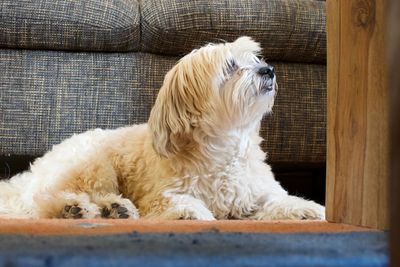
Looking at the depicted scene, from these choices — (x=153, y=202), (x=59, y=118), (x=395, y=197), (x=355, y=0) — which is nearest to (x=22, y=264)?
(x=395, y=197)

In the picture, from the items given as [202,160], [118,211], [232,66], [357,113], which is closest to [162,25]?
[232,66]

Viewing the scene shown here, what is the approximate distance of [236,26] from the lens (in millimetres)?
2371

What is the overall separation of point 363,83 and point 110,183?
0.95m

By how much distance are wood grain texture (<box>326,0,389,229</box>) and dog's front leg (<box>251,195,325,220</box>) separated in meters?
0.43

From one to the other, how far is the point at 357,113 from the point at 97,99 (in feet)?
4.29

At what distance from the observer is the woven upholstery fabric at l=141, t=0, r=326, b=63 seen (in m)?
2.31

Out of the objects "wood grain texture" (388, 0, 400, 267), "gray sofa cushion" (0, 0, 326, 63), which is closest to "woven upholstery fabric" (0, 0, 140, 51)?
"gray sofa cushion" (0, 0, 326, 63)

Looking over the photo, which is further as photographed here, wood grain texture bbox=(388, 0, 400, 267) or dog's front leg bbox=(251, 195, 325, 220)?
dog's front leg bbox=(251, 195, 325, 220)

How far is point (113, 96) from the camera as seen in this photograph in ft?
7.61

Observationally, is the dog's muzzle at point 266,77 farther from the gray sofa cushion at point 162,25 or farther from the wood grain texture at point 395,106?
the wood grain texture at point 395,106

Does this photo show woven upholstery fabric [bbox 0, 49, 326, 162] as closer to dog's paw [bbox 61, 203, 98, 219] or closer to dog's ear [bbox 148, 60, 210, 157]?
dog's ear [bbox 148, 60, 210, 157]

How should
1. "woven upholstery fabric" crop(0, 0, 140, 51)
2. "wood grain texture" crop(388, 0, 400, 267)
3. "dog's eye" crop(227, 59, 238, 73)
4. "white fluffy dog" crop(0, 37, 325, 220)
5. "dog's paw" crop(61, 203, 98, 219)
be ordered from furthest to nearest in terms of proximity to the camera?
1. "woven upholstery fabric" crop(0, 0, 140, 51)
2. "dog's eye" crop(227, 59, 238, 73)
3. "white fluffy dog" crop(0, 37, 325, 220)
4. "dog's paw" crop(61, 203, 98, 219)
5. "wood grain texture" crop(388, 0, 400, 267)

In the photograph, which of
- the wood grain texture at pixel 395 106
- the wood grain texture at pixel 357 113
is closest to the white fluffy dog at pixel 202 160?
the wood grain texture at pixel 357 113

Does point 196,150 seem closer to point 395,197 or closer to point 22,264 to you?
point 22,264
